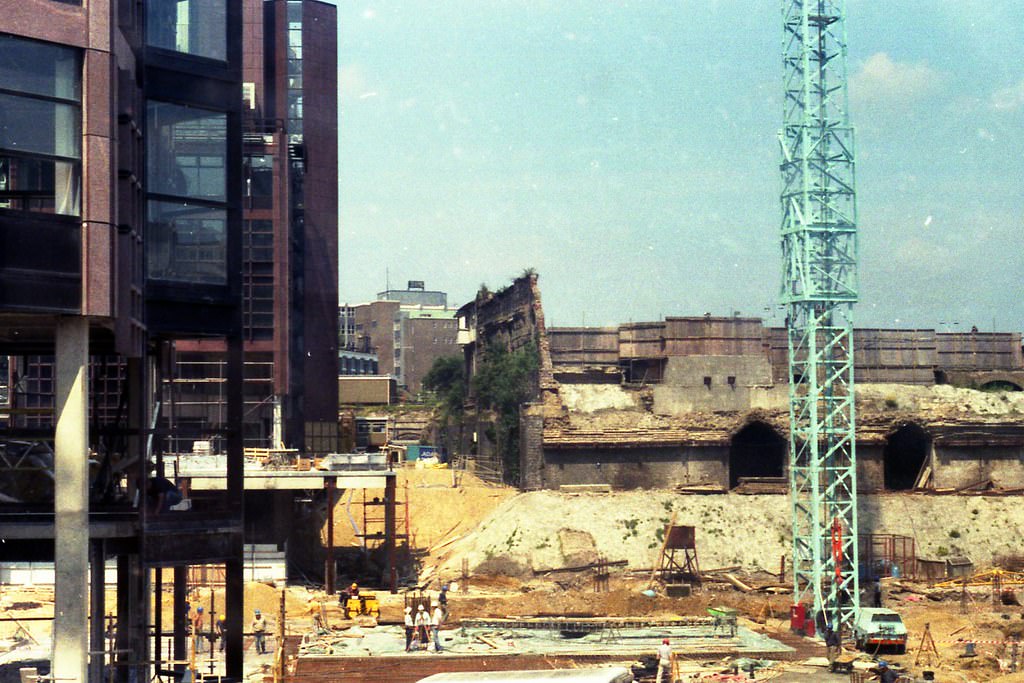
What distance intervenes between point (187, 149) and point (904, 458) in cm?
5297

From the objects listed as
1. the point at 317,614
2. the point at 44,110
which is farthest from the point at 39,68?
the point at 317,614

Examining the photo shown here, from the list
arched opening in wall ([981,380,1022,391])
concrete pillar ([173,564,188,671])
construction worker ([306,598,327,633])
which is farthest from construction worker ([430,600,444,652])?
arched opening in wall ([981,380,1022,391])

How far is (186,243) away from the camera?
2247cm

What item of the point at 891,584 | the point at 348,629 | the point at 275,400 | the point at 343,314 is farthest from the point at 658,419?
the point at 343,314

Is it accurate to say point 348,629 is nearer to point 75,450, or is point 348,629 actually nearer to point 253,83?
point 75,450

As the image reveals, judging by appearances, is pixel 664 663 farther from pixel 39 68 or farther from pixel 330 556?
pixel 39 68

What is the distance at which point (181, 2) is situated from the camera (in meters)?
22.8

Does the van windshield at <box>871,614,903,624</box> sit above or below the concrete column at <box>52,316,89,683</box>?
below

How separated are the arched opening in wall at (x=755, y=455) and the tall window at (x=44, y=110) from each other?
168 feet

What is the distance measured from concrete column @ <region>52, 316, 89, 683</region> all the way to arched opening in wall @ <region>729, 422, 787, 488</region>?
5035 centimetres

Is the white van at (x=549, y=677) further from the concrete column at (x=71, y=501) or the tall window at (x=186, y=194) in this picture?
the tall window at (x=186, y=194)

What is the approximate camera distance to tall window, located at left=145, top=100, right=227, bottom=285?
21984 millimetres

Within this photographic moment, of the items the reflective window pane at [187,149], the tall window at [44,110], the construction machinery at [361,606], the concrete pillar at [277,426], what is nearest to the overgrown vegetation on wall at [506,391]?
the concrete pillar at [277,426]

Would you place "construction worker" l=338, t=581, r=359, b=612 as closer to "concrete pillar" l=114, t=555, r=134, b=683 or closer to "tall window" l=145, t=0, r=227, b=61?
"concrete pillar" l=114, t=555, r=134, b=683
